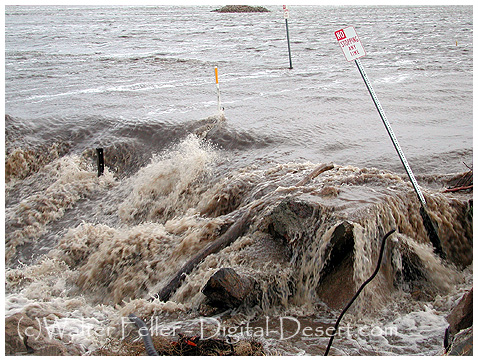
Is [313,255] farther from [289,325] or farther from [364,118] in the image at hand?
[364,118]

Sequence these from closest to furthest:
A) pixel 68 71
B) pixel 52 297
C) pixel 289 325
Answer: pixel 289 325 < pixel 52 297 < pixel 68 71

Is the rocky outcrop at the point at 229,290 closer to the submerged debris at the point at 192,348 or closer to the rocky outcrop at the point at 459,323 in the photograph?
the submerged debris at the point at 192,348

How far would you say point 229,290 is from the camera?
472 centimetres

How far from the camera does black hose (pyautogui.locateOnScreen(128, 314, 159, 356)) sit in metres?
3.99

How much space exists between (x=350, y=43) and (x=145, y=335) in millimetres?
3692

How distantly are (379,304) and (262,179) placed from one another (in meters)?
3.01

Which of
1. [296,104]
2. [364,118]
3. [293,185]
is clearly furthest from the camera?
[296,104]

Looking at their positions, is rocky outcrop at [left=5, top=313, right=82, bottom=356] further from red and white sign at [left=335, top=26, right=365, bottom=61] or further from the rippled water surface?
red and white sign at [left=335, top=26, right=365, bottom=61]

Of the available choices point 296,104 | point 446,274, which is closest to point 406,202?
point 446,274

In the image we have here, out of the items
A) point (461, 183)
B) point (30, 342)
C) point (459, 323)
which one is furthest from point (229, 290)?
point (461, 183)

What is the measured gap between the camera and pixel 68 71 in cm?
1852

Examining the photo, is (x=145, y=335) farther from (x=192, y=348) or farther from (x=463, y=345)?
(x=463, y=345)

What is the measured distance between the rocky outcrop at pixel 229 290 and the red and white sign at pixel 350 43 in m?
2.68

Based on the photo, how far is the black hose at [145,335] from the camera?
157 inches
